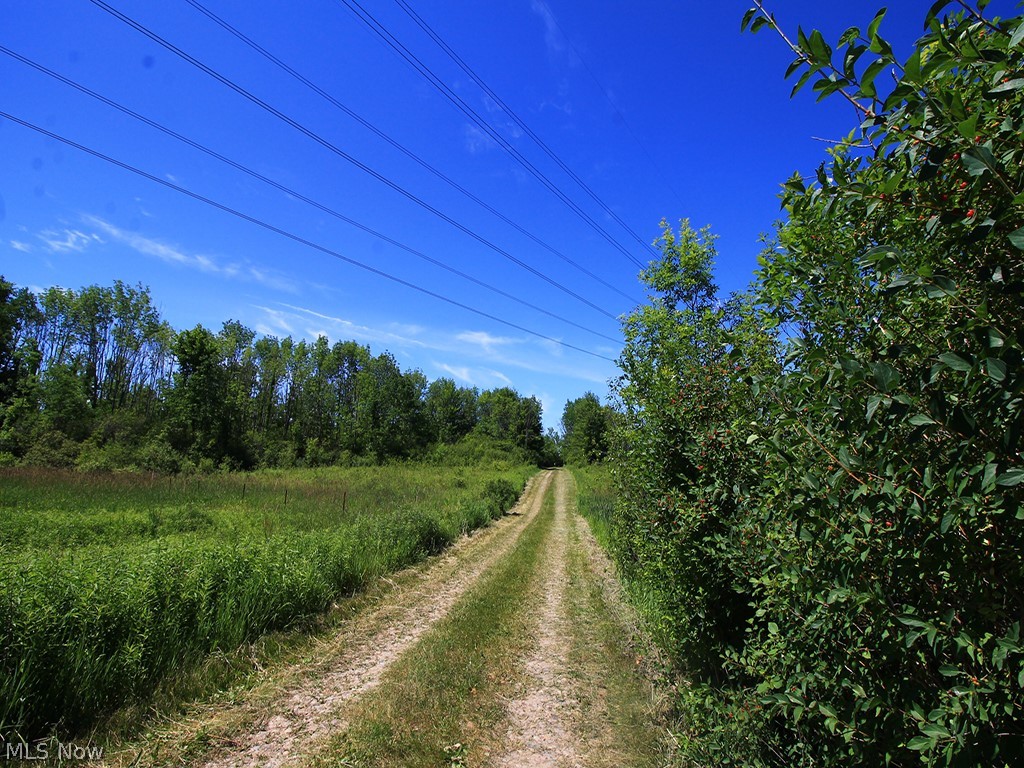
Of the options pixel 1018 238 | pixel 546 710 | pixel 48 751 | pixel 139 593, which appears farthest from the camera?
pixel 139 593

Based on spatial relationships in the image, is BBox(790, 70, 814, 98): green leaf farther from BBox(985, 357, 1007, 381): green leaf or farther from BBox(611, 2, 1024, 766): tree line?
BBox(985, 357, 1007, 381): green leaf

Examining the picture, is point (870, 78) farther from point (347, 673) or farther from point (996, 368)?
point (347, 673)

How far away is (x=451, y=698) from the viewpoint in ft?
16.9

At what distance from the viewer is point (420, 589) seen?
9.38 metres

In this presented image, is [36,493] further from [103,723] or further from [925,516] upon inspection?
[925,516]

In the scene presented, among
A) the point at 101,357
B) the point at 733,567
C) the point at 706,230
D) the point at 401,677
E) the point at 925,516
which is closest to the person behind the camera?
the point at 925,516

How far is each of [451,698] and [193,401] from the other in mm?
50742

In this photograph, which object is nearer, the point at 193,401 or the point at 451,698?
the point at 451,698

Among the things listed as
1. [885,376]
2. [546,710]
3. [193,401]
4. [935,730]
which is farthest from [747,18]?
[193,401]

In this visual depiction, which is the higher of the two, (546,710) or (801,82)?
(801,82)

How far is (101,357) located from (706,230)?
6293cm

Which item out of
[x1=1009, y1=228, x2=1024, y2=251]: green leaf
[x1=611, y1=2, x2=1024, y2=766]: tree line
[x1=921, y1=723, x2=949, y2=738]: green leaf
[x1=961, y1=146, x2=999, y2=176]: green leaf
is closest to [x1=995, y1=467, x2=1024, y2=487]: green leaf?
[x1=611, y1=2, x2=1024, y2=766]: tree line

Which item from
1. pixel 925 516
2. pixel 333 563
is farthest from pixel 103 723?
pixel 925 516

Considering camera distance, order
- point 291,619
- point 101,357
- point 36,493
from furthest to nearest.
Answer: point 101,357 < point 36,493 < point 291,619
